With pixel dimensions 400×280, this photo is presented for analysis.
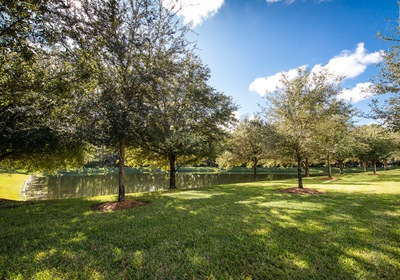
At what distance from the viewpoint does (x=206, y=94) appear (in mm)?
16312

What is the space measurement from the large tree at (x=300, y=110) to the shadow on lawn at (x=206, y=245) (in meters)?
5.79

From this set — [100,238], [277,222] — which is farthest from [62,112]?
[277,222]

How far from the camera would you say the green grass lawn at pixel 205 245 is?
365cm

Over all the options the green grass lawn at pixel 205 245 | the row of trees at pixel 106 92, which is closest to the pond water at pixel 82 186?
the row of trees at pixel 106 92

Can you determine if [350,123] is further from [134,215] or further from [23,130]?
[23,130]

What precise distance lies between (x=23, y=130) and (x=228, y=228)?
33.5 ft

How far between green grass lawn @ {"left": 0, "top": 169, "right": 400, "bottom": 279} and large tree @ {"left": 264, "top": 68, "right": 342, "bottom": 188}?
5.79 m

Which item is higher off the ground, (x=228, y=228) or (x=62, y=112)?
(x=62, y=112)

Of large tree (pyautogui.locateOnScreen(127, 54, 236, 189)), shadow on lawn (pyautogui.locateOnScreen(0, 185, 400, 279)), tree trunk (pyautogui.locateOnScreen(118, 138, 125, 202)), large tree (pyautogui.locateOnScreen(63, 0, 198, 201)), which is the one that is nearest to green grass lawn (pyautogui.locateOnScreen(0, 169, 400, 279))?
shadow on lawn (pyautogui.locateOnScreen(0, 185, 400, 279))

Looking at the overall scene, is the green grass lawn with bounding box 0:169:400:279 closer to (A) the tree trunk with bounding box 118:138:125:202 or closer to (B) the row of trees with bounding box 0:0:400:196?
(A) the tree trunk with bounding box 118:138:125:202

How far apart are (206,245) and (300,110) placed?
11.9 metres

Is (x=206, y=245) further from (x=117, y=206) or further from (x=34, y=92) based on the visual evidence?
(x=34, y=92)

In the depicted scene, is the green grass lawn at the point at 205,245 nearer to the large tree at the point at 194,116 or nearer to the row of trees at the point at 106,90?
the row of trees at the point at 106,90

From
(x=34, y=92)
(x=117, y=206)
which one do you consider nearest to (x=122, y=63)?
(x=34, y=92)
